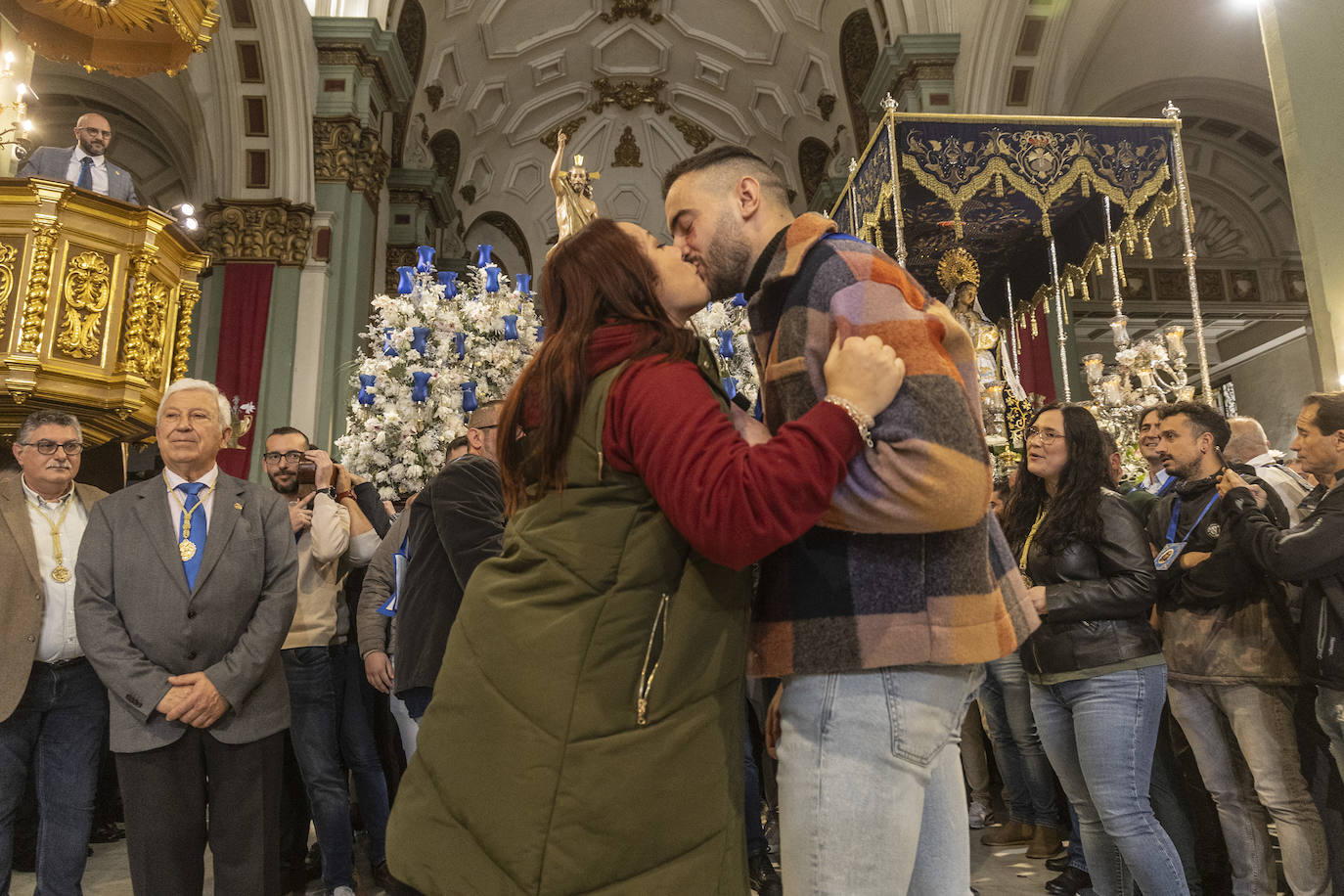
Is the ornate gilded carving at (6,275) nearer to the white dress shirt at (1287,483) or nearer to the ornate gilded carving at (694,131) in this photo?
the white dress shirt at (1287,483)

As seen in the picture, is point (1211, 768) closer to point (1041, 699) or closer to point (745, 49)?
point (1041, 699)

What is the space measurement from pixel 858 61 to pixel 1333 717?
38.4 ft

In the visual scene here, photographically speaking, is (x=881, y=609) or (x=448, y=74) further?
(x=448, y=74)

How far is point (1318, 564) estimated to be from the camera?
2.54m

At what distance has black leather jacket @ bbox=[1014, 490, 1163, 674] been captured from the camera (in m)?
2.46

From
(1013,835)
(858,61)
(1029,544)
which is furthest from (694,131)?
(1029,544)

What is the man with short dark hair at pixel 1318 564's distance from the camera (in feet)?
8.35

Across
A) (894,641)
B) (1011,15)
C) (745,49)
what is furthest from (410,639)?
(745,49)

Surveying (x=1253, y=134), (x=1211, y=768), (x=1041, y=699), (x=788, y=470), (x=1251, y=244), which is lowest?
(x=1211, y=768)

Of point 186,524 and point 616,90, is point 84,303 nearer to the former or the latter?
point 186,524

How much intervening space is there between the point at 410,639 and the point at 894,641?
1888 millimetres

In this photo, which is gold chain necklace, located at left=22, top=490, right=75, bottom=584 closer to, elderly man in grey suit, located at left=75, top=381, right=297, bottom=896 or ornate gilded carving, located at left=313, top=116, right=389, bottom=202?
elderly man in grey suit, located at left=75, top=381, right=297, bottom=896

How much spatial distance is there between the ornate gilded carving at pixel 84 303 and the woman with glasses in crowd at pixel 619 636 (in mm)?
4400

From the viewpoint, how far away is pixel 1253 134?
14.0 m
